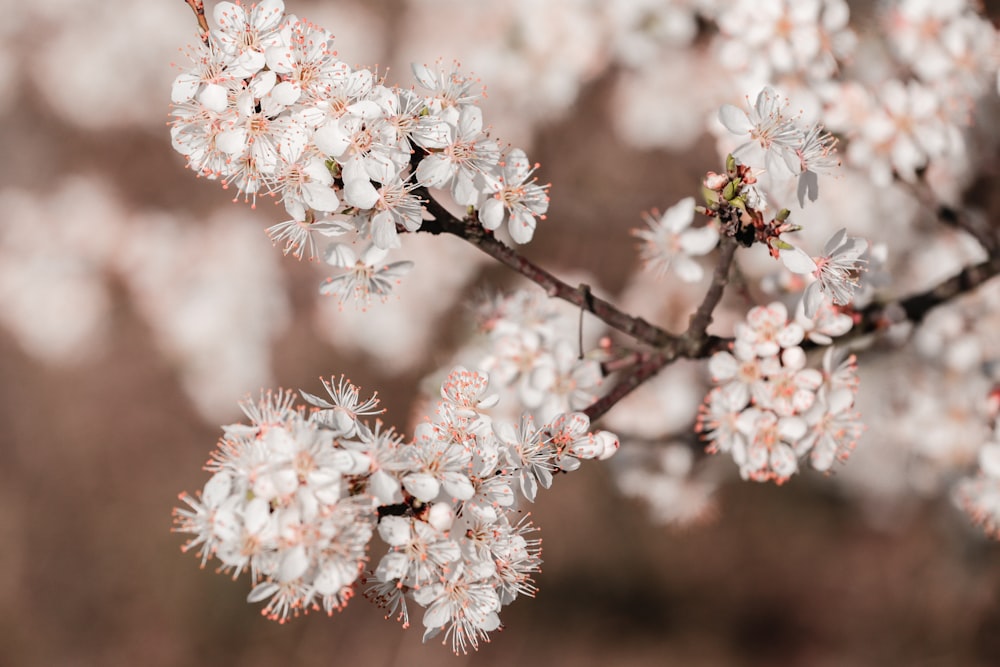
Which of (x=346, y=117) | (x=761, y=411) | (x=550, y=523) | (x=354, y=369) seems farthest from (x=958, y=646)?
(x=346, y=117)

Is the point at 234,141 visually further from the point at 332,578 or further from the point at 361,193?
the point at 332,578

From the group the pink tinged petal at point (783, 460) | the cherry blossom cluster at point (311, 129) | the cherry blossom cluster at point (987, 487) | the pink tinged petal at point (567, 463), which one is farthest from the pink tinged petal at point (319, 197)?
the cherry blossom cluster at point (987, 487)

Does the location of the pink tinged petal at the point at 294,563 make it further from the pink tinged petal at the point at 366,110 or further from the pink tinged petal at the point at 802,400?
the pink tinged petal at the point at 802,400

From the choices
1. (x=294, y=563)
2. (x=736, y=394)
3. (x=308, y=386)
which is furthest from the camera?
(x=308, y=386)

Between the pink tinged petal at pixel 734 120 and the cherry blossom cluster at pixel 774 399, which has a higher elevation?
the pink tinged petal at pixel 734 120

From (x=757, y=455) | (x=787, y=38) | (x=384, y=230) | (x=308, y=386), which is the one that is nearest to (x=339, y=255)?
(x=384, y=230)

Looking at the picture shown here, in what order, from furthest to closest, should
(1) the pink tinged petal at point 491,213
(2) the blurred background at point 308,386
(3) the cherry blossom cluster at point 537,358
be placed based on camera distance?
(2) the blurred background at point 308,386 → (3) the cherry blossom cluster at point 537,358 → (1) the pink tinged petal at point 491,213

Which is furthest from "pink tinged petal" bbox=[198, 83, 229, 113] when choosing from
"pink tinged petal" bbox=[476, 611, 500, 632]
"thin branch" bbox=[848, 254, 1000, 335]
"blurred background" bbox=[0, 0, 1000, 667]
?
"blurred background" bbox=[0, 0, 1000, 667]
